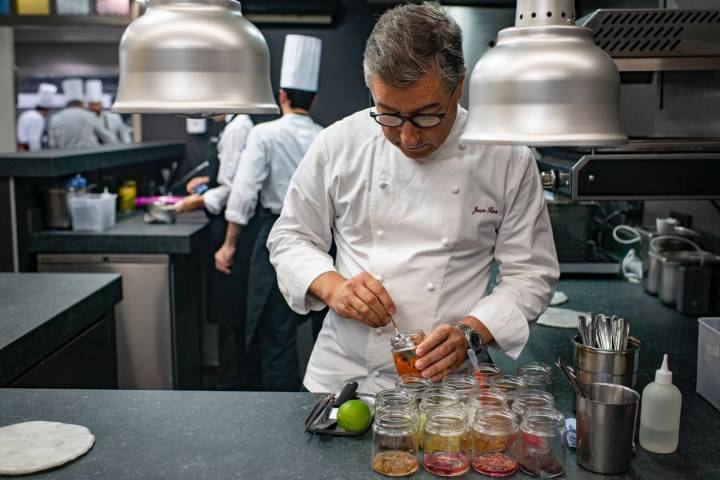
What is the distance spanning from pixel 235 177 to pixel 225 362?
1335 mm

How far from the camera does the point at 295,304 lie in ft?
6.57

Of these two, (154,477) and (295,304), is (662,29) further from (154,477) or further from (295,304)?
(154,477)

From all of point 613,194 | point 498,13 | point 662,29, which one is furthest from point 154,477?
point 498,13

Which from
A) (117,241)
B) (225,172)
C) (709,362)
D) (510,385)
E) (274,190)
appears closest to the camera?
(510,385)

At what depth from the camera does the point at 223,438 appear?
1553mm

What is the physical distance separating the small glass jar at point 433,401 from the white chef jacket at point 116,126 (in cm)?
599

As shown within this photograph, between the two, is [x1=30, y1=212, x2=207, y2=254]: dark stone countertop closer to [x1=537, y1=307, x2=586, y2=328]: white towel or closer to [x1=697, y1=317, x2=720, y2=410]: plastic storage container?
[x1=537, y1=307, x2=586, y2=328]: white towel

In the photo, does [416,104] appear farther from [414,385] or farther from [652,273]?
[652,273]

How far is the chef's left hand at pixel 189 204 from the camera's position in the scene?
4.57 m

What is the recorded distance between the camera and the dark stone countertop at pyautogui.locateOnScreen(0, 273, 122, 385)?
7.06 ft

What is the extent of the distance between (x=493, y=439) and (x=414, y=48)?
85 centimetres

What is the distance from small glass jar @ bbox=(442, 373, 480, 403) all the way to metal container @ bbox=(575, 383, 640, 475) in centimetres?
22

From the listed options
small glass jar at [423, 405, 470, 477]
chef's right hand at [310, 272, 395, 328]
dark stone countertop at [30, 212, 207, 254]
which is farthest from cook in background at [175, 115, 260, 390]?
small glass jar at [423, 405, 470, 477]

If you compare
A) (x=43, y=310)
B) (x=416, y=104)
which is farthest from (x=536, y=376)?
(x=43, y=310)
